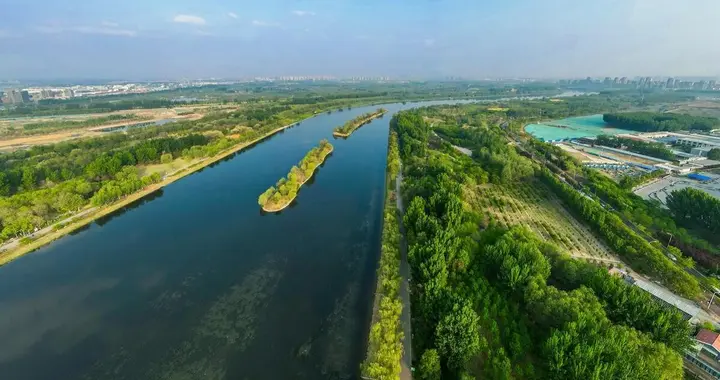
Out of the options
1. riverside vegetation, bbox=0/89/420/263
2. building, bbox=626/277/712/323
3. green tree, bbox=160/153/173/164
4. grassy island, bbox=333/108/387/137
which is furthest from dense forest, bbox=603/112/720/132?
green tree, bbox=160/153/173/164

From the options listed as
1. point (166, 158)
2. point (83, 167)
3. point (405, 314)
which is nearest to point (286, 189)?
point (405, 314)

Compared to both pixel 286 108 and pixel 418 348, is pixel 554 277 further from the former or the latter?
pixel 286 108

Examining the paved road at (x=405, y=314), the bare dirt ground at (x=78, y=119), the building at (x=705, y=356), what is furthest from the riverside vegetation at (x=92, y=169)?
the building at (x=705, y=356)

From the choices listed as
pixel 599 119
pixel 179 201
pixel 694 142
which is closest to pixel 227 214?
pixel 179 201

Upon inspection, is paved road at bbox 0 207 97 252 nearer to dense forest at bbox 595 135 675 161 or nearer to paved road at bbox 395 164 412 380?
paved road at bbox 395 164 412 380

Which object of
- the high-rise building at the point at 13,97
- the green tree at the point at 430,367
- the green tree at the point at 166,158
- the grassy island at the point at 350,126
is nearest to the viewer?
the green tree at the point at 430,367

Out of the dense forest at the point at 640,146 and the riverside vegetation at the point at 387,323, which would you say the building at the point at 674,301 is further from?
the dense forest at the point at 640,146

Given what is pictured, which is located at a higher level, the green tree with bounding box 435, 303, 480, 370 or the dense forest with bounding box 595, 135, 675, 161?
the dense forest with bounding box 595, 135, 675, 161
